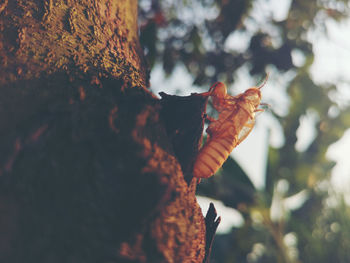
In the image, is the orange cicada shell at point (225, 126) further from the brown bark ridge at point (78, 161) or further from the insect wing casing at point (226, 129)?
the brown bark ridge at point (78, 161)

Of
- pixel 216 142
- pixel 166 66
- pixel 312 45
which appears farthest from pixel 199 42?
pixel 216 142

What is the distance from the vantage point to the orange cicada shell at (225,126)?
1510 millimetres

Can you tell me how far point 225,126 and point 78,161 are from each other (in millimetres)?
1356

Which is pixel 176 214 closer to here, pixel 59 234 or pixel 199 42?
pixel 59 234

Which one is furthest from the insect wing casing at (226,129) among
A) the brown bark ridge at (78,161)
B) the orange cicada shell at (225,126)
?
the brown bark ridge at (78,161)

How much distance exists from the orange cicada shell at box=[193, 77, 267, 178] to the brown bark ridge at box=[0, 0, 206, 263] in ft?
1.80

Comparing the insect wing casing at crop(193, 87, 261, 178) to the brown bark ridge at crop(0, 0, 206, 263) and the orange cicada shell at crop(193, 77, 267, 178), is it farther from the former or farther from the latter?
the brown bark ridge at crop(0, 0, 206, 263)

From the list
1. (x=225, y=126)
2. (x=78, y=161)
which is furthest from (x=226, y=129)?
(x=78, y=161)

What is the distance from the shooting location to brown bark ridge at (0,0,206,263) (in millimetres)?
709

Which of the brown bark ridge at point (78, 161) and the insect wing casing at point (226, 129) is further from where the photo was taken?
the insect wing casing at point (226, 129)

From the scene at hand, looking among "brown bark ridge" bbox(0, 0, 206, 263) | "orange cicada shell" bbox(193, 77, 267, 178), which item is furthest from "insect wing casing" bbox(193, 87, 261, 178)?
"brown bark ridge" bbox(0, 0, 206, 263)

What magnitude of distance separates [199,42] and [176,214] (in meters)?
2.99

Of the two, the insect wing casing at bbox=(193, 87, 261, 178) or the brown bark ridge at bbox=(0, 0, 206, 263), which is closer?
the brown bark ridge at bbox=(0, 0, 206, 263)

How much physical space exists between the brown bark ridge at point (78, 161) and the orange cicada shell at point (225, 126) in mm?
549
